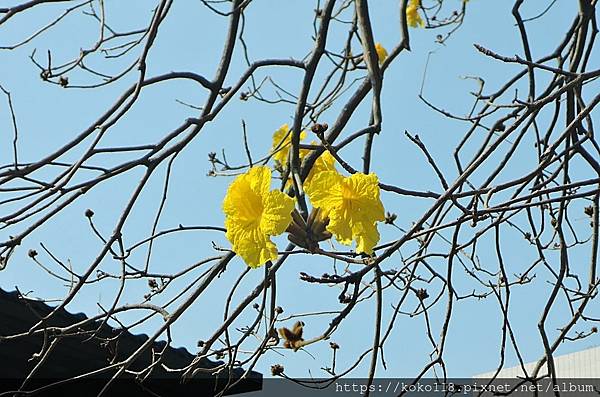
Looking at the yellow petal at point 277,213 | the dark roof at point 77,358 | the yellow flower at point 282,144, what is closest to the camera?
the yellow petal at point 277,213

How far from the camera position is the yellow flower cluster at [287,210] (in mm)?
1257

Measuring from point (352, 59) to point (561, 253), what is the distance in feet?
2.36

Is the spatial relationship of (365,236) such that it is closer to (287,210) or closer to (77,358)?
(287,210)

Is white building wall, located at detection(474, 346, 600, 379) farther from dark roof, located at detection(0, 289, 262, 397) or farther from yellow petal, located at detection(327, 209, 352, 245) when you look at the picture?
yellow petal, located at detection(327, 209, 352, 245)

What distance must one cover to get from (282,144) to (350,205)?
53 centimetres

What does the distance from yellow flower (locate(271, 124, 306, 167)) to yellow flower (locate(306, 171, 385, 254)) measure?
435mm

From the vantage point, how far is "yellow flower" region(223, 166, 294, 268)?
49.6 inches

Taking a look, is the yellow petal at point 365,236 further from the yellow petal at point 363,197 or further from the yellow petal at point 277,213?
Result: the yellow petal at point 277,213

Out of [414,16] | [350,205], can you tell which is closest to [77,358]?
[414,16]

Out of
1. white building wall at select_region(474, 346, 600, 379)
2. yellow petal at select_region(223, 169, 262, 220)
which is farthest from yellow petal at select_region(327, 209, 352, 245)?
white building wall at select_region(474, 346, 600, 379)

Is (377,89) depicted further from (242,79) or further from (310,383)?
(310,383)

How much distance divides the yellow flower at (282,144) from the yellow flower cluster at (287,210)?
0.40 m

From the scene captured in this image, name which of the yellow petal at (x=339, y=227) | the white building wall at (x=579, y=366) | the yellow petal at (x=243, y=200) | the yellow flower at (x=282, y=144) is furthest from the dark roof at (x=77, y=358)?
the white building wall at (x=579, y=366)

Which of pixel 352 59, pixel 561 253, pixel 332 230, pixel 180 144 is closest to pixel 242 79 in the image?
pixel 180 144
